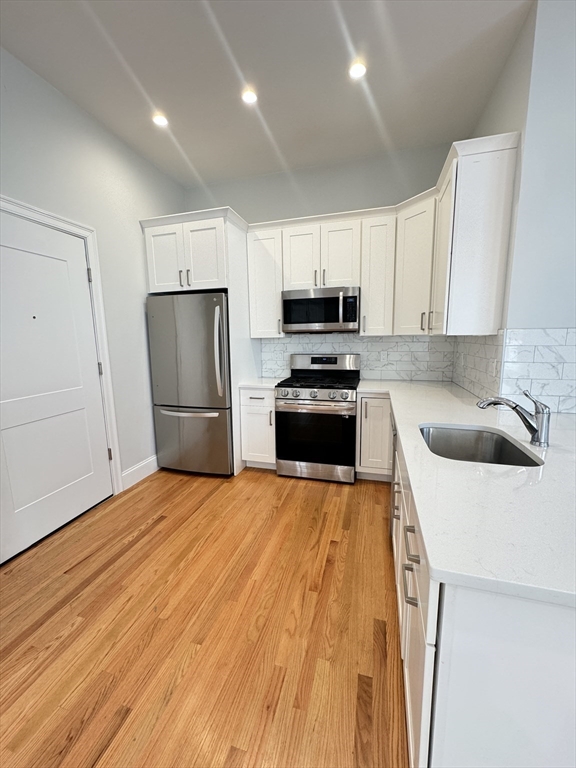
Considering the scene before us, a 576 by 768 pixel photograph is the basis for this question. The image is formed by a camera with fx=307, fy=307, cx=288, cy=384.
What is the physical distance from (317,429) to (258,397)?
0.64 metres

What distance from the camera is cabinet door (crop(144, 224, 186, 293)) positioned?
110 inches

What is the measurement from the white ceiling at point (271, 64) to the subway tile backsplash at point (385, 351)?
1.73 m

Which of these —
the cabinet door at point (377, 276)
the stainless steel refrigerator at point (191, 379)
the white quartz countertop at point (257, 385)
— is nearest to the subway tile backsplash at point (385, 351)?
the cabinet door at point (377, 276)

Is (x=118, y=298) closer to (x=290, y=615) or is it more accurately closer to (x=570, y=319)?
(x=290, y=615)

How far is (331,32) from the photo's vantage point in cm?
171

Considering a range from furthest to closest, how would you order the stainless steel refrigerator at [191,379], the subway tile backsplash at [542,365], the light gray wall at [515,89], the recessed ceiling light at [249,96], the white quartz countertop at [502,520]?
the stainless steel refrigerator at [191,379] → the recessed ceiling light at [249,96] → the subway tile backsplash at [542,365] → the light gray wall at [515,89] → the white quartz countertop at [502,520]

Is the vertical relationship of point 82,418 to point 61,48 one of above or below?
below

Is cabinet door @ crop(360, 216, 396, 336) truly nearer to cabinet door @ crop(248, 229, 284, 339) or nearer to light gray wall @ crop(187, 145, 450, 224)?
light gray wall @ crop(187, 145, 450, 224)

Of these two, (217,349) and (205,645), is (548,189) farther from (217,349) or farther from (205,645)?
(205,645)

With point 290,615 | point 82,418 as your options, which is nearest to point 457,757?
point 290,615

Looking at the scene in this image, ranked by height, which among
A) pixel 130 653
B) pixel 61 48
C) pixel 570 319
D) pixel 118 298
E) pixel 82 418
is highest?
pixel 61 48

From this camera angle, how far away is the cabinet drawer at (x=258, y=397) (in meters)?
2.90

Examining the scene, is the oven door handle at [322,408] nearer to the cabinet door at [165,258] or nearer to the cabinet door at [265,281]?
the cabinet door at [265,281]

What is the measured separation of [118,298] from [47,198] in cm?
79
